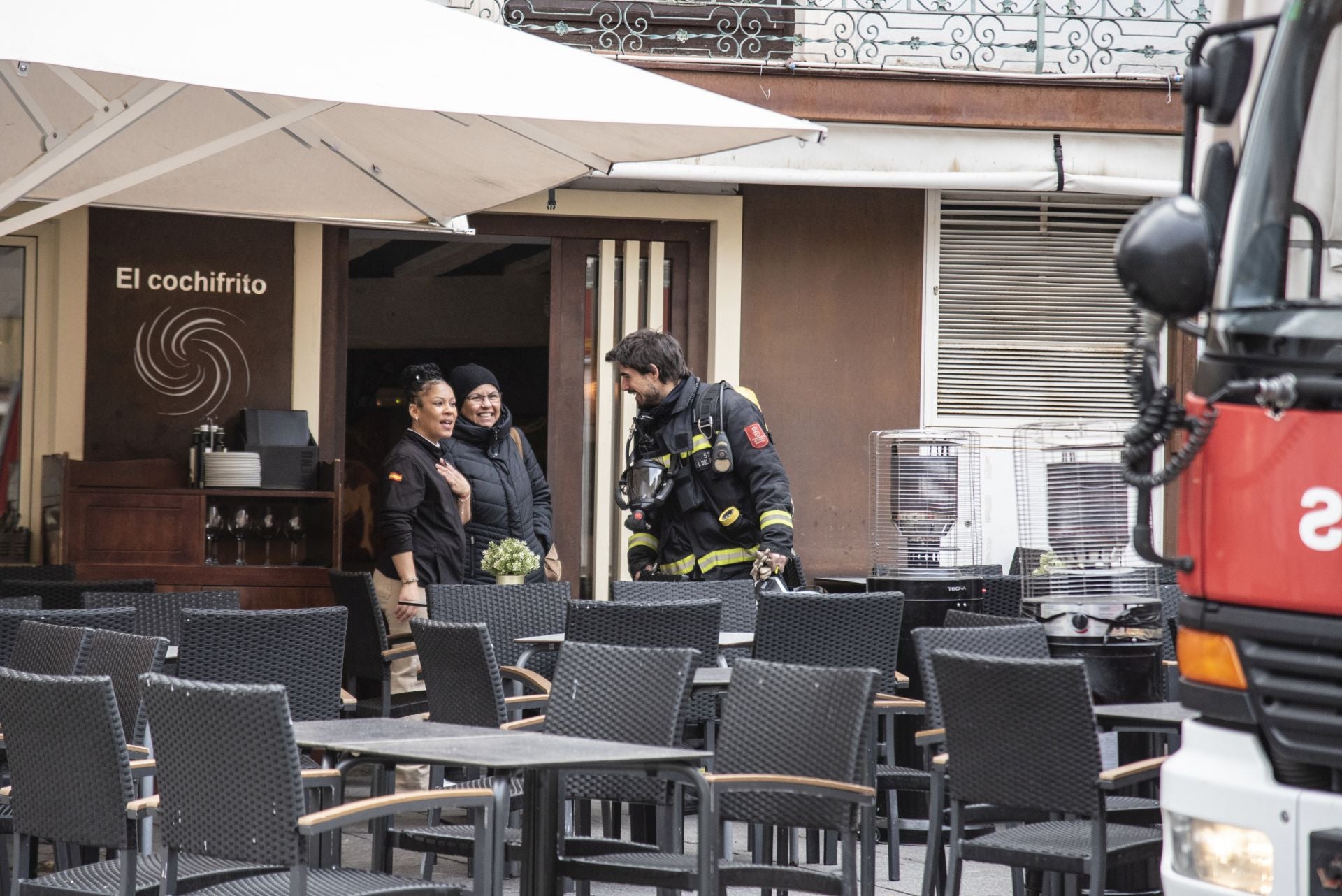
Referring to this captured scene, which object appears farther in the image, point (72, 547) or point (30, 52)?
point (72, 547)

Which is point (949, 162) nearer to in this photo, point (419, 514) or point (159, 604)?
point (419, 514)

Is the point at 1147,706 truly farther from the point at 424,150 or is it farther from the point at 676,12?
the point at 676,12

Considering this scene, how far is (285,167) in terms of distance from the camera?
335 inches

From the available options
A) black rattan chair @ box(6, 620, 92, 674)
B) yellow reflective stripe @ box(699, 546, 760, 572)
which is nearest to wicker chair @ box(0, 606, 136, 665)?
black rattan chair @ box(6, 620, 92, 674)

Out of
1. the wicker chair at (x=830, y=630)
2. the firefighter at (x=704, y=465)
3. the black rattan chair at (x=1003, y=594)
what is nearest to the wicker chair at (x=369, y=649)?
the firefighter at (x=704, y=465)

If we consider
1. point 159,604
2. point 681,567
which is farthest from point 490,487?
point 159,604

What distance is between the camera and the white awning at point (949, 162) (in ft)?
35.6

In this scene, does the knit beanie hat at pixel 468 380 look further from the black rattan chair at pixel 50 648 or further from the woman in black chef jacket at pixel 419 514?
the black rattan chair at pixel 50 648

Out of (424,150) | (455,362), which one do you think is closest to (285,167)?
(424,150)

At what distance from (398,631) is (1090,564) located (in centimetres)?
331

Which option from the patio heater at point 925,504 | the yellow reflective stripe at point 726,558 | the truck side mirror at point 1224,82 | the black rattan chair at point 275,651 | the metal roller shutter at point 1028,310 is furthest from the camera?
the metal roller shutter at point 1028,310

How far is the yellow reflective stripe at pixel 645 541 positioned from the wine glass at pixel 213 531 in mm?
2927

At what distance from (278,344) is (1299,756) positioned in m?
8.25

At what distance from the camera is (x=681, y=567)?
834 cm
